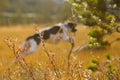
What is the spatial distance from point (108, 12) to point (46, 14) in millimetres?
39669

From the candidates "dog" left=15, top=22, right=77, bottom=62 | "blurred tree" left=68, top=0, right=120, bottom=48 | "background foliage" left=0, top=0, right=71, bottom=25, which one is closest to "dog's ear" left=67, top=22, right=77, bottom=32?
"dog" left=15, top=22, right=77, bottom=62

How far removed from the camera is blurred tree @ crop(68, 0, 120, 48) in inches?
303

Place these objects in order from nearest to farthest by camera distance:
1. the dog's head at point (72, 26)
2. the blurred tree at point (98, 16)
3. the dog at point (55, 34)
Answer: the blurred tree at point (98, 16) → the dog at point (55, 34) → the dog's head at point (72, 26)

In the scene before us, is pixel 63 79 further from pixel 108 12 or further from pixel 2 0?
pixel 2 0

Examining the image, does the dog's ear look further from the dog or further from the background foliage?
the background foliage

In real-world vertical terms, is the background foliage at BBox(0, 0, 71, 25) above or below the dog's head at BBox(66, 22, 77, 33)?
below

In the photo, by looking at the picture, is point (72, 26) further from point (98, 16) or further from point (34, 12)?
point (34, 12)

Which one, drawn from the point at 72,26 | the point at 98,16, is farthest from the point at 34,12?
the point at 98,16

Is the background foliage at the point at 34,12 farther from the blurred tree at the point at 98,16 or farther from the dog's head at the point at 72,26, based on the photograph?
the blurred tree at the point at 98,16

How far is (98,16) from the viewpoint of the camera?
8.01 m

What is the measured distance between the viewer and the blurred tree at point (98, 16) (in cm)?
769

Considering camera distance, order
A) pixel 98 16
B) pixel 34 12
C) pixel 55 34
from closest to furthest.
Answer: pixel 98 16, pixel 55 34, pixel 34 12

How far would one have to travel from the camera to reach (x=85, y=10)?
26.8ft

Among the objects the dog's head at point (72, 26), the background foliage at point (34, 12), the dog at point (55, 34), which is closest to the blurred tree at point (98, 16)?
the dog at point (55, 34)
